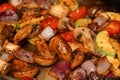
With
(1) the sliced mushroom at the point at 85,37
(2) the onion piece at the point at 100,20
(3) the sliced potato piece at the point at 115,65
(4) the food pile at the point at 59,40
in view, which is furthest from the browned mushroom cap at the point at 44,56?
(2) the onion piece at the point at 100,20

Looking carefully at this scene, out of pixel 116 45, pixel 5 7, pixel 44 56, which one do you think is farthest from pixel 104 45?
pixel 5 7

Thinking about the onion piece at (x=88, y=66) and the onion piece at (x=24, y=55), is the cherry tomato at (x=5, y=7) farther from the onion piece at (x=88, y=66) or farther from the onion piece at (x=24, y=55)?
the onion piece at (x=88, y=66)

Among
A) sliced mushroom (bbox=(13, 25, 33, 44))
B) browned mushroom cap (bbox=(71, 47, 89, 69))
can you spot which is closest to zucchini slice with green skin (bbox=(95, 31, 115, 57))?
browned mushroom cap (bbox=(71, 47, 89, 69))

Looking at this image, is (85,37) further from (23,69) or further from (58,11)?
(23,69)

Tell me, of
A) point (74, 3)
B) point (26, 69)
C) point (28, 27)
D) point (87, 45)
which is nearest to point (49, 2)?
point (74, 3)

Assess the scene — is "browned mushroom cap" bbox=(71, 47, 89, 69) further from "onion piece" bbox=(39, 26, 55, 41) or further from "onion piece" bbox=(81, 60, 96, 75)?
"onion piece" bbox=(39, 26, 55, 41)

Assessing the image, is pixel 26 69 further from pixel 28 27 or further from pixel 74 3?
pixel 74 3
